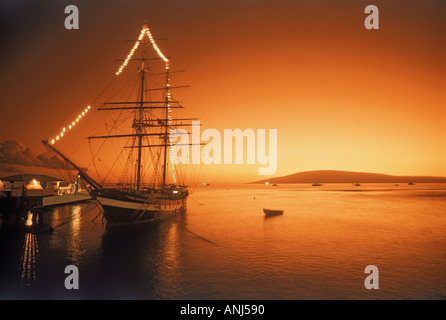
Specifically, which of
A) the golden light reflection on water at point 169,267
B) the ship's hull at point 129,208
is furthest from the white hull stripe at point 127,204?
the golden light reflection on water at point 169,267

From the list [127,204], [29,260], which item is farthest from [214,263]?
[127,204]

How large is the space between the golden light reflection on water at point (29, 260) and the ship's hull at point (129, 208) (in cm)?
671

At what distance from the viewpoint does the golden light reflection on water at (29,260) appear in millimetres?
14509

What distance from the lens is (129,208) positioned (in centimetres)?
3073

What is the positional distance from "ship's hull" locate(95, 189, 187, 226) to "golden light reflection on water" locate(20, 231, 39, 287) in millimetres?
6713

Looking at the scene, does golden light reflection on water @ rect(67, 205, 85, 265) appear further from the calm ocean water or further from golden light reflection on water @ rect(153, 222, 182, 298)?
golden light reflection on water @ rect(153, 222, 182, 298)

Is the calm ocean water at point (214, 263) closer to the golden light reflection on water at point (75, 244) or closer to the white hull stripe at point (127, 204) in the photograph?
the golden light reflection on water at point (75, 244)

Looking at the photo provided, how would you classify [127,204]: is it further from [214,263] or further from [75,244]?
[214,263]

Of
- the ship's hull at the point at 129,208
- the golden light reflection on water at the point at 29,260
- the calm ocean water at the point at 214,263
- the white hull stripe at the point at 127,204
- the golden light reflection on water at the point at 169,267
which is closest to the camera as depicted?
the calm ocean water at the point at 214,263

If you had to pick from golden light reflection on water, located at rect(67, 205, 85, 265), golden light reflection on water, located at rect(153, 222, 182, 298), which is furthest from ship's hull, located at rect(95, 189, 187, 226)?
golden light reflection on water, located at rect(153, 222, 182, 298)

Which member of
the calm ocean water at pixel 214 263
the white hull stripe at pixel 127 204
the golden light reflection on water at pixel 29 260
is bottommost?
the calm ocean water at pixel 214 263

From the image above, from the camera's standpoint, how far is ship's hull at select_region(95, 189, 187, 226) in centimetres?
2878

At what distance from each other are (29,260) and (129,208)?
1310cm
